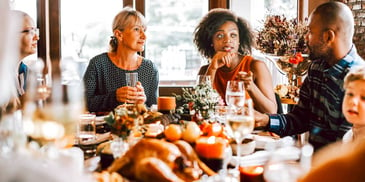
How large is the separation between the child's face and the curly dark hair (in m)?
1.52

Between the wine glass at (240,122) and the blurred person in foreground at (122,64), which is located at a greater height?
the blurred person in foreground at (122,64)

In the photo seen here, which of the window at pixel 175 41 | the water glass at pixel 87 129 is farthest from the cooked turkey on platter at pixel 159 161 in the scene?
the window at pixel 175 41

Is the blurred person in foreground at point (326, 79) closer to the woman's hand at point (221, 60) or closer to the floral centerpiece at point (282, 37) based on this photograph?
the woman's hand at point (221, 60)

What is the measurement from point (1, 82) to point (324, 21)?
6.34 feet

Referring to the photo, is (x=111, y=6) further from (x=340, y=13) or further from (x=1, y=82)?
(x=1, y=82)

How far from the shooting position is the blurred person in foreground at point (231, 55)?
288cm

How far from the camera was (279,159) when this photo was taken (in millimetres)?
950

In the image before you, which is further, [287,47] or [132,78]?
[287,47]

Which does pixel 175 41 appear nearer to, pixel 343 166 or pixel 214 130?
pixel 214 130

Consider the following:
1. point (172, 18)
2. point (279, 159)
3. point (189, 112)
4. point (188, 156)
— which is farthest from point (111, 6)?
point (279, 159)

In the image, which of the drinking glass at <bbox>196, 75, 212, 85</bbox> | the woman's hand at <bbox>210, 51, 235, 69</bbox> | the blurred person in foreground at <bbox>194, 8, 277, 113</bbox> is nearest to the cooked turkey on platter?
the drinking glass at <bbox>196, 75, 212, 85</bbox>

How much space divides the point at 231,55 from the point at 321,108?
0.92 meters

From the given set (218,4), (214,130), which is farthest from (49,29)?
(214,130)

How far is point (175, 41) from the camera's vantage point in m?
4.82
